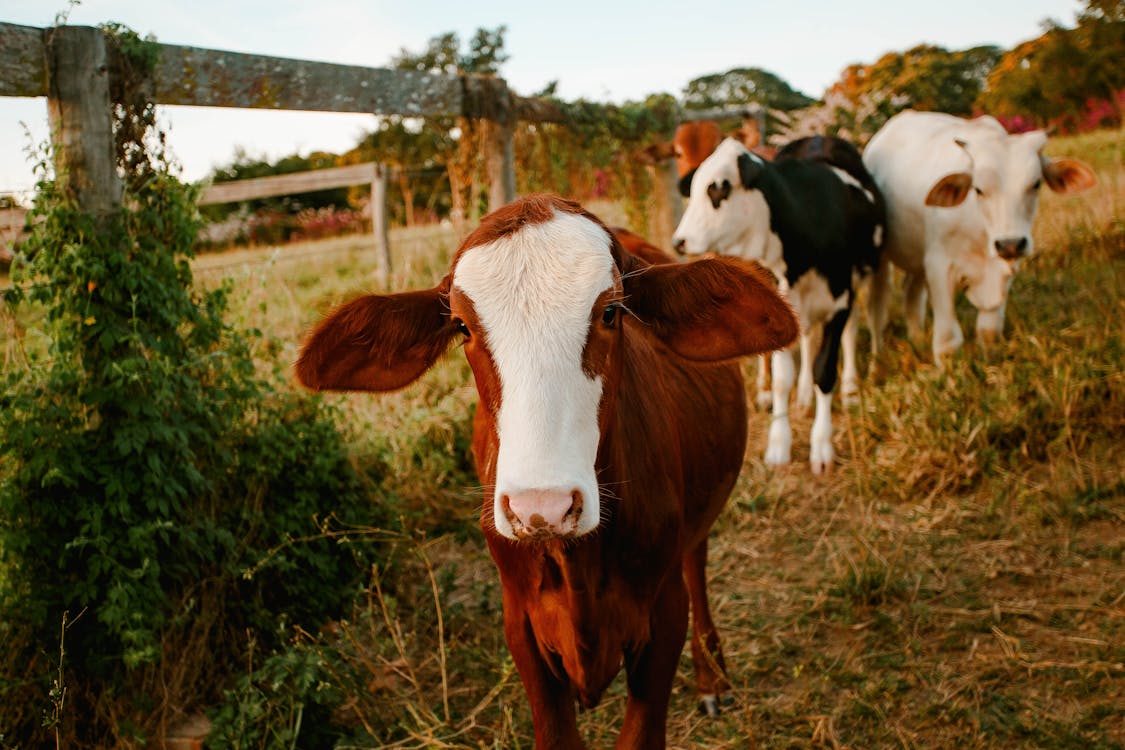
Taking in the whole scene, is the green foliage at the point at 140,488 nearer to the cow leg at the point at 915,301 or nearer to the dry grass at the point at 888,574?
the dry grass at the point at 888,574

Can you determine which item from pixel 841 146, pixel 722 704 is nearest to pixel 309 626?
pixel 722 704

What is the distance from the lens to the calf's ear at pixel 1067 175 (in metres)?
5.49

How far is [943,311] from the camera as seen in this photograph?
5.89 metres

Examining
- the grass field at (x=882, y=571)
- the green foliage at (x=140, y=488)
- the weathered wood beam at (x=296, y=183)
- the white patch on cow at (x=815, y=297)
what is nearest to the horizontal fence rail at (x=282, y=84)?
the green foliage at (x=140, y=488)

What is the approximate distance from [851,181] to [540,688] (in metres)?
4.94

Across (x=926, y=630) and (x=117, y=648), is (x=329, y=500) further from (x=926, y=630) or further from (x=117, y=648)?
(x=926, y=630)

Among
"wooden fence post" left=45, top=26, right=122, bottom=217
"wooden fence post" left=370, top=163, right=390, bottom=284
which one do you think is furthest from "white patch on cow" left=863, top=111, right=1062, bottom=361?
"wooden fence post" left=370, top=163, right=390, bottom=284

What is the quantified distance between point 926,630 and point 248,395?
297cm

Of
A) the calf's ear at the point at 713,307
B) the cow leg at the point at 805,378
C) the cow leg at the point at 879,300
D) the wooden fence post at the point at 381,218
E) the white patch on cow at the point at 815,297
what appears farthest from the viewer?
the wooden fence post at the point at 381,218

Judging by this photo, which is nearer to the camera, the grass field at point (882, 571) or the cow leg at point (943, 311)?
the grass field at point (882, 571)

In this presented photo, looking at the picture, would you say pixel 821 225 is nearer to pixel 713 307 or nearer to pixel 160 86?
pixel 713 307

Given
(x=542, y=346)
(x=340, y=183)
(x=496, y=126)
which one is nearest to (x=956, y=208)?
(x=496, y=126)

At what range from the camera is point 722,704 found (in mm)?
3328

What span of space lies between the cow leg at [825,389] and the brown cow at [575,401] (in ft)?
9.63
